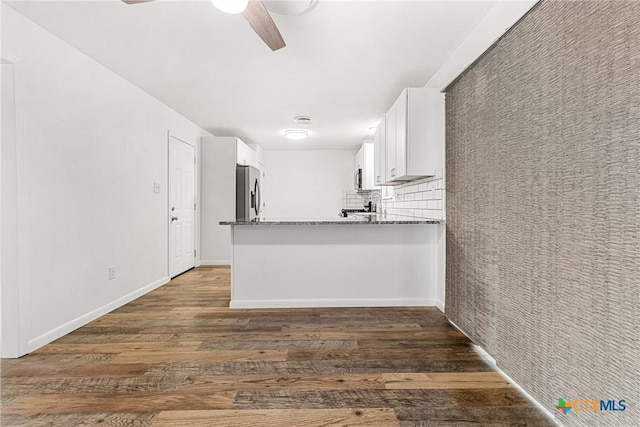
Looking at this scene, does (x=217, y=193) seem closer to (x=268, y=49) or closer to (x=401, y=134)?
(x=268, y=49)

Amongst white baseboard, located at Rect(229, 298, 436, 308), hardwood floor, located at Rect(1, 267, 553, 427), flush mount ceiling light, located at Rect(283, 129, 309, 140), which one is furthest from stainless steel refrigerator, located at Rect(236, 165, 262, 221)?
hardwood floor, located at Rect(1, 267, 553, 427)

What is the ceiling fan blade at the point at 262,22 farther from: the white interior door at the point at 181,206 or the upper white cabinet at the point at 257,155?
the upper white cabinet at the point at 257,155

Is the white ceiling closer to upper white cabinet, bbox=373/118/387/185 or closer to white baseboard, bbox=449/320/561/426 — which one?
upper white cabinet, bbox=373/118/387/185

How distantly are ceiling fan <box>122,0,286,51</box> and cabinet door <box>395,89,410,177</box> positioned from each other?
1.37m

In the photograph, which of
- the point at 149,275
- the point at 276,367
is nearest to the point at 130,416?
the point at 276,367

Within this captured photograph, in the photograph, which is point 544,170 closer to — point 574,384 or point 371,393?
point 574,384

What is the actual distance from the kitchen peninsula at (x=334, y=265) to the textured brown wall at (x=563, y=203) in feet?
3.23

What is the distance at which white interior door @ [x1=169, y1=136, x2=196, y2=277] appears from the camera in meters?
4.57

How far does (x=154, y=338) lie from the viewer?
2531mm

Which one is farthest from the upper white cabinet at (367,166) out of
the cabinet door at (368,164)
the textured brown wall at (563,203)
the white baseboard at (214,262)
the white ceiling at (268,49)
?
the textured brown wall at (563,203)

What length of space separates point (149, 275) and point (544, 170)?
3.99 m

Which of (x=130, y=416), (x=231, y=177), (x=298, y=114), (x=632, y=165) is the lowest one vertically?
(x=130, y=416)

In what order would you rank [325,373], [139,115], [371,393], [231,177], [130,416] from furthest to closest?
[231,177] → [139,115] → [325,373] → [371,393] → [130,416]

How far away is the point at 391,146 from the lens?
3594 mm
